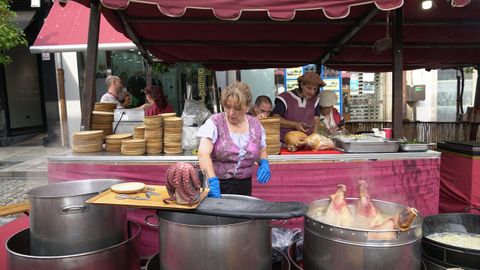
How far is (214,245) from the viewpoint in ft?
6.15

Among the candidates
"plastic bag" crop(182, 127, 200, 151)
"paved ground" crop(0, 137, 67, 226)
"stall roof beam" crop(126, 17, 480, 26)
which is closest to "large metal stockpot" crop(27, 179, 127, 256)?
"plastic bag" crop(182, 127, 200, 151)

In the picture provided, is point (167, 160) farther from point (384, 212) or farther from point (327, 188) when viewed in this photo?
point (384, 212)

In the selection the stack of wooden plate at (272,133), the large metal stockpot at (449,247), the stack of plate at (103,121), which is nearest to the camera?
the large metal stockpot at (449,247)

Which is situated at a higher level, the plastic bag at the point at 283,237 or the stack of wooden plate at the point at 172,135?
the stack of wooden plate at the point at 172,135

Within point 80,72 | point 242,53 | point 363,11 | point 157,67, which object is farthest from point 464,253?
point 80,72

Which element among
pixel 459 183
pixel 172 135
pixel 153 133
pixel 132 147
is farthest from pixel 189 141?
pixel 459 183

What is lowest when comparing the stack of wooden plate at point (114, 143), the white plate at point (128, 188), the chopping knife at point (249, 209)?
the chopping knife at point (249, 209)

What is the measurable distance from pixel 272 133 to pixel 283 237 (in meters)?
1.20

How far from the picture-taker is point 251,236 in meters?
1.96

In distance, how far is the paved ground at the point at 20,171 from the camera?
6.92 meters

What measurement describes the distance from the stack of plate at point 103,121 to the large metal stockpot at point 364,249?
2.77 metres

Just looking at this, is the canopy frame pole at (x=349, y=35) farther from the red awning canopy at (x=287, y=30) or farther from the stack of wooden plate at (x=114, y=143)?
the stack of wooden plate at (x=114, y=143)

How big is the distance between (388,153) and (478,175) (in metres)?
1.28

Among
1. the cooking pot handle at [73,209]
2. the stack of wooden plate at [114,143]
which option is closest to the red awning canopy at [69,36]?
the stack of wooden plate at [114,143]
